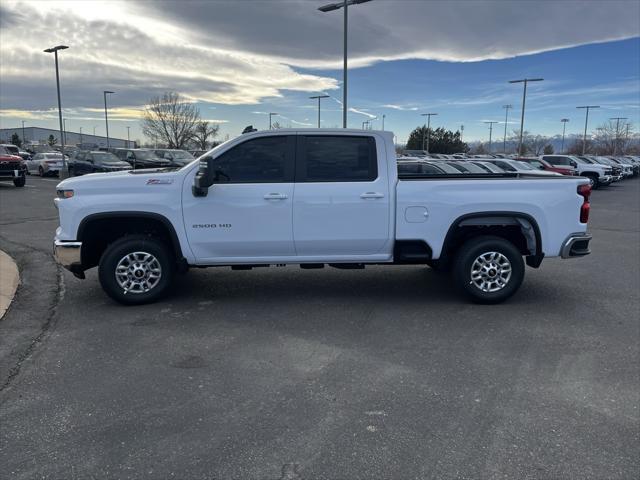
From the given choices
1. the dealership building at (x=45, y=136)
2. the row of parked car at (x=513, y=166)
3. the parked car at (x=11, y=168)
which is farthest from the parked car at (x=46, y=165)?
the dealership building at (x=45, y=136)

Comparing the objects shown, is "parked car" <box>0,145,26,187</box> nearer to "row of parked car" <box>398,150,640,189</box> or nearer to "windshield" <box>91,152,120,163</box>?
"windshield" <box>91,152,120,163</box>

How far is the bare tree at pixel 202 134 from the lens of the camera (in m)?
70.6

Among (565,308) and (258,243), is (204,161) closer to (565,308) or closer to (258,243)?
(258,243)

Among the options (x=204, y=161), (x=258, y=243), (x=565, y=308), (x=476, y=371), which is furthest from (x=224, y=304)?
(x=565, y=308)

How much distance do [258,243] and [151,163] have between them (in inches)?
823

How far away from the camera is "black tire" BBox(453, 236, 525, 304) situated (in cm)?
609

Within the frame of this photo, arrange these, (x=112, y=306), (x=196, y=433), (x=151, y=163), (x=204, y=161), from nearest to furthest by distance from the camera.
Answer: (x=196, y=433), (x=204, y=161), (x=112, y=306), (x=151, y=163)

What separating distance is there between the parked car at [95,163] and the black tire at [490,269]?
22.9 metres

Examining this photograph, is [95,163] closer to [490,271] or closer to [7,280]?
[7,280]

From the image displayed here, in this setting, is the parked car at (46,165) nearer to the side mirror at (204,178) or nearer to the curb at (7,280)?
the curb at (7,280)

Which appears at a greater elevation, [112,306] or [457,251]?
[457,251]

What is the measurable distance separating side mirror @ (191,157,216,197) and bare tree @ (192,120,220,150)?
66.0 m

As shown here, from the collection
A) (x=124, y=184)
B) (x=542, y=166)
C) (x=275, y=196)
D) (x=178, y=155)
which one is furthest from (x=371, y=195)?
(x=178, y=155)

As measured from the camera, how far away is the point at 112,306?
600 centimetres
